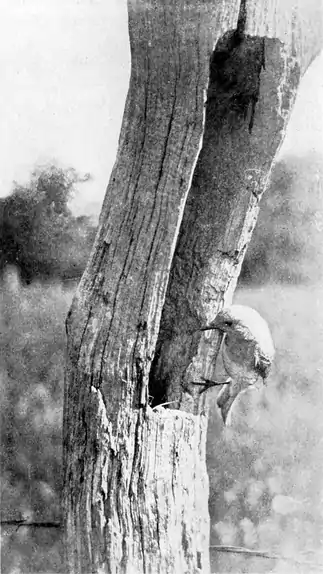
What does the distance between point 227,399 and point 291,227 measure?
61 centimetres

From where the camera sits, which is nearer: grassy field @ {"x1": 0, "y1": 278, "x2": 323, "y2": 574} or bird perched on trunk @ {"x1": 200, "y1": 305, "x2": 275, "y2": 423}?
bird perched on trunk @ {"x1": 200, "y1": 305, "x2": 275, "y2": 423}

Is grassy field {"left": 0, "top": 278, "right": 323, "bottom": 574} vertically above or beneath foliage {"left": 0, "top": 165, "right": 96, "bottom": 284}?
beneath

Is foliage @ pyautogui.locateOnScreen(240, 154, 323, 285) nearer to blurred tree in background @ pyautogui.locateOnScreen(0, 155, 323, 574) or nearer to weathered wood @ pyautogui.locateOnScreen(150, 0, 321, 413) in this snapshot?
blurred tree in background @ pyautogui.locateOnScreen(0, 155, 323, 574)

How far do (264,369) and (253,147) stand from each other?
0.56 meters

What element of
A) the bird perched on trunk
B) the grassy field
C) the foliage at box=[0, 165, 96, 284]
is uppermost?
the foliage at box=[0, 165, 96, 284]

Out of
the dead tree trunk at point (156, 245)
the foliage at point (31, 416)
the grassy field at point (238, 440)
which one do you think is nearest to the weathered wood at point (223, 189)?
the dead tree trunk at point (156, 245)

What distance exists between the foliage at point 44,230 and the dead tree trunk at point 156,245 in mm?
410

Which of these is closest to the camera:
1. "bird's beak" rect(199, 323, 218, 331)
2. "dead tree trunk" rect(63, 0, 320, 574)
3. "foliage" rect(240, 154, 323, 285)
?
"dead tree trunk" rect(63, 0, 320, 574)

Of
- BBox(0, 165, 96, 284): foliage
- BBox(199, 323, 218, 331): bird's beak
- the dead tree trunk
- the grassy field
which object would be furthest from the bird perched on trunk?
BBox(0, 165, 96, 284): foliage

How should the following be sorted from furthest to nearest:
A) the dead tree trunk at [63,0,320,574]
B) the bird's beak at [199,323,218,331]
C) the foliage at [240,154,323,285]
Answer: the foliage at [240,154,323,285] < the bird's beak at [199,323,218,331] < the dead tree trunk at [63,0,320,574]

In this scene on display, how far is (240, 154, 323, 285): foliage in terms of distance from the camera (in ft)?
8.00

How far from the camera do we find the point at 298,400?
2475mm

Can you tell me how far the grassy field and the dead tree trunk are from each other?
1.41ft

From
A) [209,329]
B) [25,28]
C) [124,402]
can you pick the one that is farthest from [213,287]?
[25,28]
